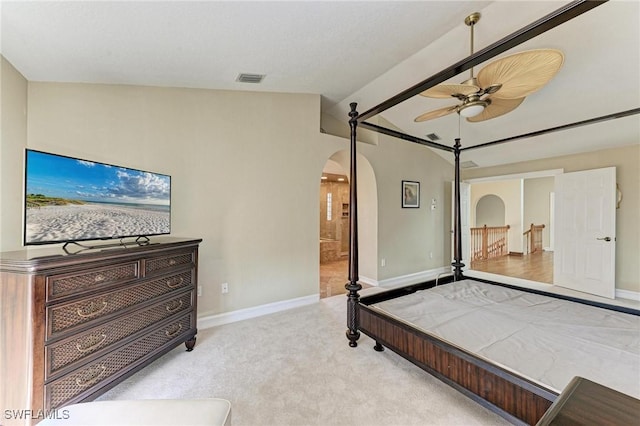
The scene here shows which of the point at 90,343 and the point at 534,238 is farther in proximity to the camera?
the point at 534,238

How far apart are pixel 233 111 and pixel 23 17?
1.67 m

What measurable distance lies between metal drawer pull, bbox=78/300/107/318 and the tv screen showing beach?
1.43ft

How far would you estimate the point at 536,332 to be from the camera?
1839 mm

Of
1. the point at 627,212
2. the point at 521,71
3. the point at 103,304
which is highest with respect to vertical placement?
the point at 521,71

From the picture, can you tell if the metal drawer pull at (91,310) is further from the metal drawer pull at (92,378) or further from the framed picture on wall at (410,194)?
the framed picture on wall at (410,194)

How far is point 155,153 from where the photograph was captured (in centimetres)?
266

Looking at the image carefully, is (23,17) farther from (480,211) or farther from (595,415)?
(480,211)

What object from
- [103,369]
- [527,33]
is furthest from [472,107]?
[103,369]

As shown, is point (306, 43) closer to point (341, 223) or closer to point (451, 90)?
point (451, 90)

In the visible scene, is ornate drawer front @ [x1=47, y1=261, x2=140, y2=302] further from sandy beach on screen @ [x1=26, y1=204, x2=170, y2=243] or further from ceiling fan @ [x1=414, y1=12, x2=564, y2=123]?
ceiling fan @ [x1=414, y1=12, x2=564, y2=123]

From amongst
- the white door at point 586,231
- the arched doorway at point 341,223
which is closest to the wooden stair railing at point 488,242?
the white door at point 586,231

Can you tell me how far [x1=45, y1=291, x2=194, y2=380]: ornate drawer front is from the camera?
144 centimetres

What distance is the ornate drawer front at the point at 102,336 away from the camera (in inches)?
56.7

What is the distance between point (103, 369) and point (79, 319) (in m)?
0.39
